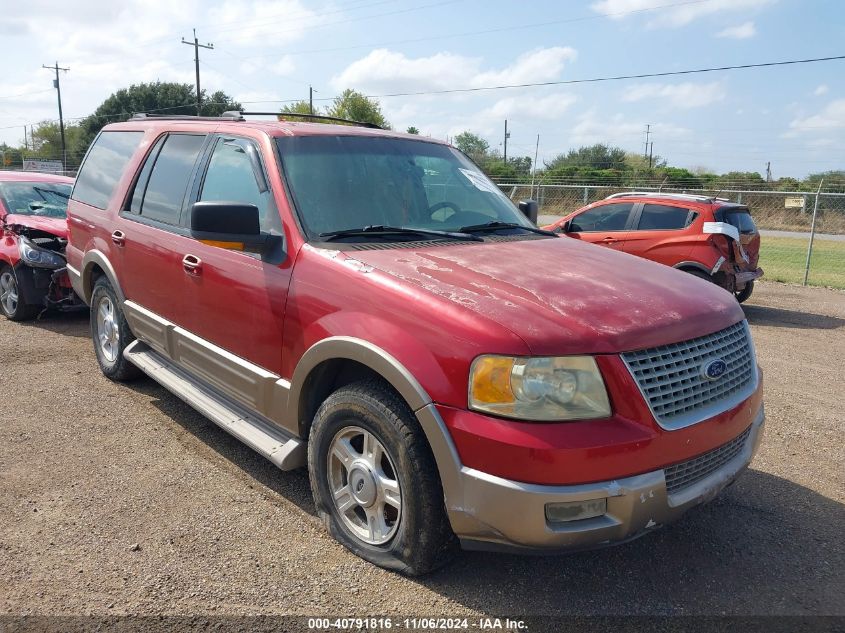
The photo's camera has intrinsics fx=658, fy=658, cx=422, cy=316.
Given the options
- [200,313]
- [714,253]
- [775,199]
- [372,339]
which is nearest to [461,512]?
[372,339]

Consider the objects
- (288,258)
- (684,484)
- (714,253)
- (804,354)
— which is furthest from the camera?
(714,253)

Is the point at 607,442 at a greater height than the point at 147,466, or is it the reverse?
the point at 607,442

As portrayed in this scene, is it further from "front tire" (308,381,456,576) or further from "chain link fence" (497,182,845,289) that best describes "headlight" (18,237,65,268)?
"chain link fence" (497,182,845,289)

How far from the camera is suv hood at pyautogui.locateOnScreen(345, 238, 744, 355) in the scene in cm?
250

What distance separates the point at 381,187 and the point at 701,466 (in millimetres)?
2177

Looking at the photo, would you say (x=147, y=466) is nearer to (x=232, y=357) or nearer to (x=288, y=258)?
(x=232, y=357)

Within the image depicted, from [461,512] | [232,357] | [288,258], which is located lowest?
[461,512]

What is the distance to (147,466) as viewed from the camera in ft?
13.0

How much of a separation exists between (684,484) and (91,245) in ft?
15.7

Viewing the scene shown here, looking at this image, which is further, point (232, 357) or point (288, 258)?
point (232, 357)

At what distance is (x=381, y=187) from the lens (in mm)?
3719

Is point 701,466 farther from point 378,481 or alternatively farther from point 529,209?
point 529,209

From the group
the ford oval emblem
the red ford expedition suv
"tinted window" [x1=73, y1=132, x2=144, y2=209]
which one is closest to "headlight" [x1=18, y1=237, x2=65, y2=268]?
"tinted window" [x1=73, y1=132, x2=144, y2=209]

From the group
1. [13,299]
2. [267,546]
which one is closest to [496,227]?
[267,546]
